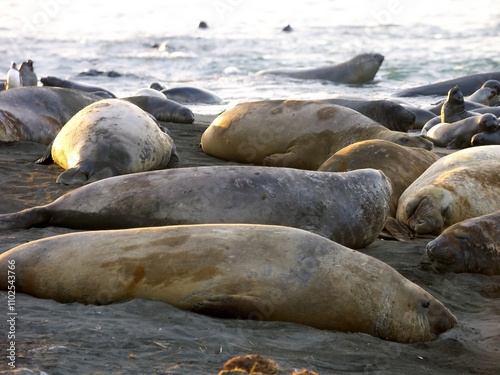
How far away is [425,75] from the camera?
62.6 ft

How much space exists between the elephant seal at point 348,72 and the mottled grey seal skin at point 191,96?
152 inches

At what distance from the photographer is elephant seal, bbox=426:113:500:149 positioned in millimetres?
9430

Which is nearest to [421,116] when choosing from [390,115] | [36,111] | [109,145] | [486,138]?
[486,138]

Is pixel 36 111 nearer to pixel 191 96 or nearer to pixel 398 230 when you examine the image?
pixel 398 230

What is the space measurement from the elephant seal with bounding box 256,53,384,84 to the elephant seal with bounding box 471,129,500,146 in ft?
28.3

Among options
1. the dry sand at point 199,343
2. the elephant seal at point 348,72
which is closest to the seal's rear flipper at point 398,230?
the dry sand at point 199,343

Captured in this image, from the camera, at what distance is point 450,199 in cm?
593

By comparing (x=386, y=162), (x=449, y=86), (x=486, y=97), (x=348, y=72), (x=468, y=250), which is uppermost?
(x=386, y=162)

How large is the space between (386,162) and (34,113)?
3394 millimetres

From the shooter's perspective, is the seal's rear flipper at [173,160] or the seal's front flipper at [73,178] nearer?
the seal's front flipper at [73,178]

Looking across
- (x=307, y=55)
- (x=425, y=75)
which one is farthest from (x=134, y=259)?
(x=307, y=55)

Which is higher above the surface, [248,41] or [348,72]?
[348,72]

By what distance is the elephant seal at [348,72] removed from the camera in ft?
58.6

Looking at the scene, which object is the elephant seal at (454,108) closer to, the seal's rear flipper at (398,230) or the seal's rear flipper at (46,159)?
the seal's rear flipper at (398,230)
